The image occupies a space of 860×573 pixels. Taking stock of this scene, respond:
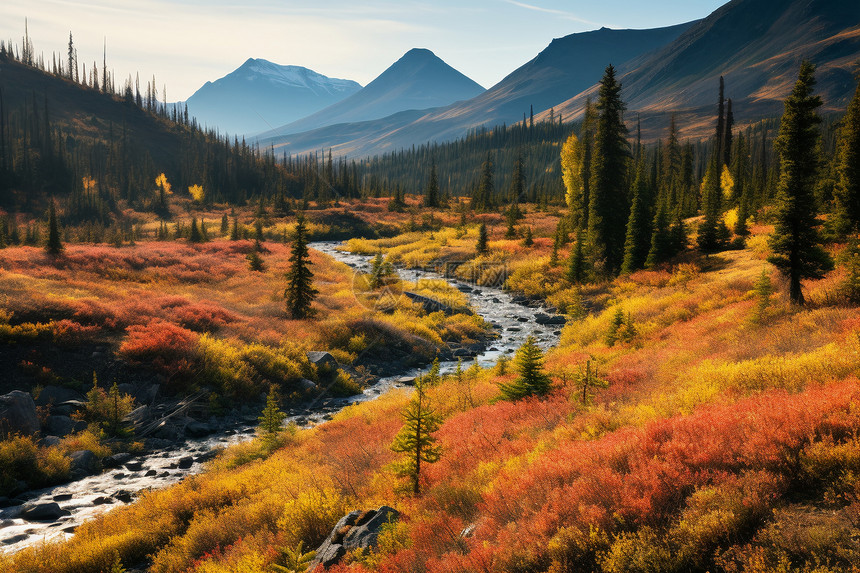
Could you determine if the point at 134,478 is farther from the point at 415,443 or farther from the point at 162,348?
the point at 415,443

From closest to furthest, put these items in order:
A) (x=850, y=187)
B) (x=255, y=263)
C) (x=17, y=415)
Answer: (x=17, y=415), (x=850, y=187), (x=255, y=263)

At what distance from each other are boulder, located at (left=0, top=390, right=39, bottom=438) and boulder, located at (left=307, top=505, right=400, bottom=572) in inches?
460

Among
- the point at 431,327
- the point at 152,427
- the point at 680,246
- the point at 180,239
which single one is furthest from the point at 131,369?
the point at 180,239

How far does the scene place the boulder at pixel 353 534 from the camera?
7314 millimetres

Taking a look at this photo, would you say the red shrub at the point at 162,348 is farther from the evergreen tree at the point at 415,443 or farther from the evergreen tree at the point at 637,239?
the evergreen tree at the point at 637,239

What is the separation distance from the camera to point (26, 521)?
35.9 feet

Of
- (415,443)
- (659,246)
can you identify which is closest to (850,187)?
(659,246)

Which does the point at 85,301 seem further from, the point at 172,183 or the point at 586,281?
the point at 172,183

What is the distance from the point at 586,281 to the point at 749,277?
1347 centimetres

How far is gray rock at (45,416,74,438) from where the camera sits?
47.7 ft

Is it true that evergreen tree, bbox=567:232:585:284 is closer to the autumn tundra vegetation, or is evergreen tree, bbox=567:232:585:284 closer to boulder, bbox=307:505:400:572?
the autumn tundra vegetation

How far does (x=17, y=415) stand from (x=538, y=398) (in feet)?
50.3

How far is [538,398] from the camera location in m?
12.4

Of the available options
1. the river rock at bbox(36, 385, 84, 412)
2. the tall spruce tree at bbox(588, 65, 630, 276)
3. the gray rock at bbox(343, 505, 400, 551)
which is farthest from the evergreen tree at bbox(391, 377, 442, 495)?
the tall spruce tree at bbox(588, 65, 630, 276)
